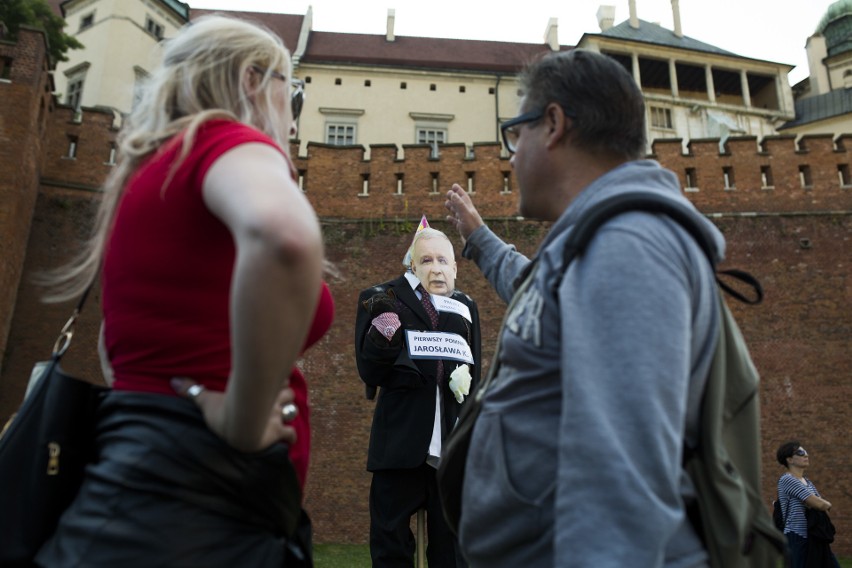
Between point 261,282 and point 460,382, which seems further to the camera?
point 460,382

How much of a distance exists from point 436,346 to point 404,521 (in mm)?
1120

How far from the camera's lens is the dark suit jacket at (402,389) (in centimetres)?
A: 445

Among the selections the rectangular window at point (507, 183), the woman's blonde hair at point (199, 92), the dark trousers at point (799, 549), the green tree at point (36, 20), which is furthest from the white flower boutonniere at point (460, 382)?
the green tree at point (36, 20)

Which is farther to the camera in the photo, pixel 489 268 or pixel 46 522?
pixel 489 268

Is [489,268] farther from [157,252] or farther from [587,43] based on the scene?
[587,43]

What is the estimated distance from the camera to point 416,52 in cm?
3309

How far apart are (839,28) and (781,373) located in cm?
3366

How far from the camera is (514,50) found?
115 feet

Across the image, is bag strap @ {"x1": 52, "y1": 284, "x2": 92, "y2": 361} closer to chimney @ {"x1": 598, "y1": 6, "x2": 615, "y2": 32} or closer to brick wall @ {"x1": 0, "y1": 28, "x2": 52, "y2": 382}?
brick wall @ {"x1": 0, "y1": 28, "x2": 52, "y2": 382}

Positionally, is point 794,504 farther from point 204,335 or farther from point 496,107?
point 496,107

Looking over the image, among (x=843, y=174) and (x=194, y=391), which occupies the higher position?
(x=843, y=174)

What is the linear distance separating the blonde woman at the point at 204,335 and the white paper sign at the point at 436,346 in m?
2.81

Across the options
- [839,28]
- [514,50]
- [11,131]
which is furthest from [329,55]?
[839,28]

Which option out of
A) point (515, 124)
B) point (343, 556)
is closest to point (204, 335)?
point (515, 124)
